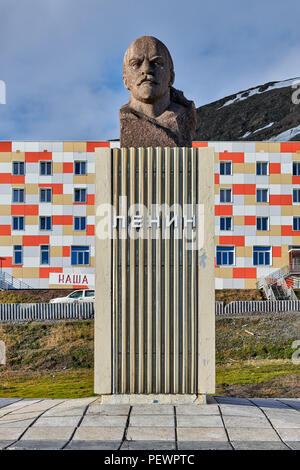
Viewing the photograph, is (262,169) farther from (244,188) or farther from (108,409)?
(108,409)

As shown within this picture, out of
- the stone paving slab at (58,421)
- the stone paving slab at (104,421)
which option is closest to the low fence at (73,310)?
the stone paving slab at (58,421)

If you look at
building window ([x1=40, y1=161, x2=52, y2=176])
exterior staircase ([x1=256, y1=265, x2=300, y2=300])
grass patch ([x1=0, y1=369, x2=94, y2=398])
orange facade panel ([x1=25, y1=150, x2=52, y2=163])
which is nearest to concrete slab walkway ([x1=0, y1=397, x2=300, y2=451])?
grass patch ([x1=0, y1=369, x2=94, y2=398])

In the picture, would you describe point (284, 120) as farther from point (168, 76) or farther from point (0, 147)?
point (168, 76)

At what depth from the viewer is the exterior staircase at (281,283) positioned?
32.7 metres

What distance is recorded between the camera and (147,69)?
1066cm

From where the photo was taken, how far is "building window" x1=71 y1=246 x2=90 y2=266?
35.8 meters

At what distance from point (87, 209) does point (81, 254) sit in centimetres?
302

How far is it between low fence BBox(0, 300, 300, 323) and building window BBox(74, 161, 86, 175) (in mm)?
10471

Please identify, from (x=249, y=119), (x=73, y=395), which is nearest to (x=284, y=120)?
(x=249, y=119)

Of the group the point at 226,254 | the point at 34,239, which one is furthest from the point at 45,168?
the point at 226,254

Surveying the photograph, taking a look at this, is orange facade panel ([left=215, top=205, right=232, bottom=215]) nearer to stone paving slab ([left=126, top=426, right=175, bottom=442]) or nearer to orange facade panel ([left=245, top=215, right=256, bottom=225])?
orange facade panel ([left=245, top=215, right=256, bottom=225])

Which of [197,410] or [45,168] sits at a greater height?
[45,168]

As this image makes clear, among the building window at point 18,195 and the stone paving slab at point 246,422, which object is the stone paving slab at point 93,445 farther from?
the building window at point 18,195
